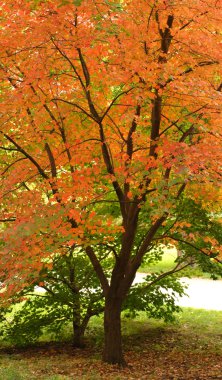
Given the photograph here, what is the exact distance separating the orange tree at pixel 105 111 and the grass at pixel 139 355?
2.18ft

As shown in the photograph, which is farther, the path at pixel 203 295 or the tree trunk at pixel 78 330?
the path at pixel 203 295

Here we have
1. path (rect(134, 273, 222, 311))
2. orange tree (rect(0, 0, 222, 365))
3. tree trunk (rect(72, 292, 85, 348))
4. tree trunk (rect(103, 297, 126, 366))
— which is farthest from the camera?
path (rect(134, 273, 222, 311))

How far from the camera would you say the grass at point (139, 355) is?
7648 mm

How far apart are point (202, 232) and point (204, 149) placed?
305 centimetres

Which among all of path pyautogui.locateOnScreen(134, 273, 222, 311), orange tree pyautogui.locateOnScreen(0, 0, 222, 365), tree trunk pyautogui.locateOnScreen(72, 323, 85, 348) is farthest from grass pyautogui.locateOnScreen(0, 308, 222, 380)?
path pyautogui.locateOnScreen(134, 273, 222, 311)

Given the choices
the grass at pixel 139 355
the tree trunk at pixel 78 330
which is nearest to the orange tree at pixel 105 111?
the grass at pixel 139 355

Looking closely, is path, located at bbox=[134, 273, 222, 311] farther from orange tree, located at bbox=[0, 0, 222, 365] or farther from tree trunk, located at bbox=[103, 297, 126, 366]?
orange tree, located at bbox=[0, 0, 222, 365]

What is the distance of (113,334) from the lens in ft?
27.1

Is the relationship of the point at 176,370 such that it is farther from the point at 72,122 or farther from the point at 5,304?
the point at 72,122

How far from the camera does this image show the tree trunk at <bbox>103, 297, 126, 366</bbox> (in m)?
8.22

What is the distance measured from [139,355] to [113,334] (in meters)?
1.42

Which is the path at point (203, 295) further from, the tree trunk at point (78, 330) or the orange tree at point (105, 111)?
the orange tree at point (105, 111)

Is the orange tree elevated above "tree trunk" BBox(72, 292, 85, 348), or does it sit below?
above

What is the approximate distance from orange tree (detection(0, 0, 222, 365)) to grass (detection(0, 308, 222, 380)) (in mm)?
664
